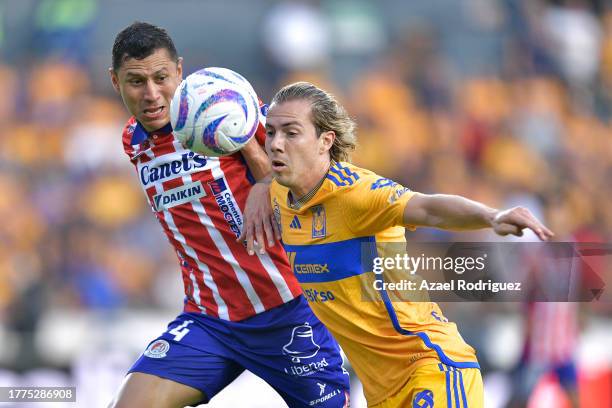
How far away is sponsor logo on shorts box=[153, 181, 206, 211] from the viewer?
237 inches

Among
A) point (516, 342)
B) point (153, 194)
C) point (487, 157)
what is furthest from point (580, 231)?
point (153, 194)

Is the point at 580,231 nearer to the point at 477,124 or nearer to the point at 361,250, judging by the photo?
the point at 477,124

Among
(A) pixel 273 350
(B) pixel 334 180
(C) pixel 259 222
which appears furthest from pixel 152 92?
(A) pixel 273 350

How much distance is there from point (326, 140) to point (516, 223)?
4.39ft

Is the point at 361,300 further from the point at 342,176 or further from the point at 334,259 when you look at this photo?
the point at 342,176

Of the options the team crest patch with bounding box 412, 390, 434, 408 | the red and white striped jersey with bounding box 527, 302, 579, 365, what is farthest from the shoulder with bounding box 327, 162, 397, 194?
the red and white striped jersey with bounding box 527, 302, 579, 365

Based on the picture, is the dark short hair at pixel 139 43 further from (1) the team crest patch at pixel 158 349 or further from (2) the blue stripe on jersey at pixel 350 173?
(1) the team crest patch at pixel 158 349

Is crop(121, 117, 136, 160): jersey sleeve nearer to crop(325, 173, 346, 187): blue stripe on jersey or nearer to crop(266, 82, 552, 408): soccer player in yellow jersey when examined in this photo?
crop(266, 82, 552, 408): soccer player in yellow jersey

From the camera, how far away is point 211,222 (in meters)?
6.03

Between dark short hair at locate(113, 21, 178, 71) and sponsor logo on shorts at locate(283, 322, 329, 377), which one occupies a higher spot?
dark short hair at locate(113, 21, 178, 71)

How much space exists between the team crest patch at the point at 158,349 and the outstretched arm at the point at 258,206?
733mm

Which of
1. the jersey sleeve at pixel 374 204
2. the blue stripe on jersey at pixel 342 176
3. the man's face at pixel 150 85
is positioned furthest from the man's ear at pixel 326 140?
the man's face at pixel 150 85

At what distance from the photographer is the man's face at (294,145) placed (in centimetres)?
543

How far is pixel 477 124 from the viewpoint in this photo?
1474 centimetres
